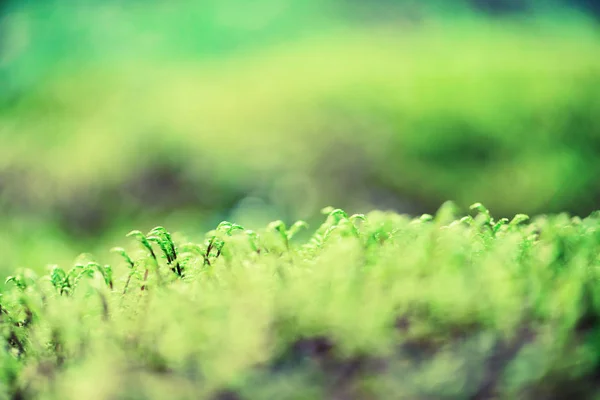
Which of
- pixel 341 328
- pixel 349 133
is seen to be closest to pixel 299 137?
pixel 349 133

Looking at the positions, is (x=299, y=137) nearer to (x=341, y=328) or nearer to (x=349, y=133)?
(x=349, y=133)

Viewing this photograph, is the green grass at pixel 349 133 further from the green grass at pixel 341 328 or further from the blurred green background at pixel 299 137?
the green grass at pixel 341 328

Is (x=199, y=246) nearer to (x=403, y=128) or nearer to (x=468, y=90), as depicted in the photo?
(x=403, y=128)

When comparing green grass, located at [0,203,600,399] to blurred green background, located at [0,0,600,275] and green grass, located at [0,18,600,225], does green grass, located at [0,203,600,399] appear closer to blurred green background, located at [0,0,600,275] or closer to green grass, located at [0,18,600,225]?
blurred green background, located at [0,0,600,275]

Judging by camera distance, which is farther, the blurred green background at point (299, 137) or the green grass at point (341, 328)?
the blurred green background at point (299, 137)

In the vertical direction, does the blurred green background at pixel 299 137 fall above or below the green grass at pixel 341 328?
above

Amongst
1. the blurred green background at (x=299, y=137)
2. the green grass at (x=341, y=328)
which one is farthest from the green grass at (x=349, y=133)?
the green grass at (x=341, y=328)
